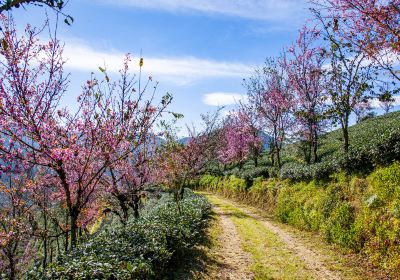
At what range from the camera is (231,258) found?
12.5m

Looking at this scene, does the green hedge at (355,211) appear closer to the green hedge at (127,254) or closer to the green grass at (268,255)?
the green grass at (268,255)

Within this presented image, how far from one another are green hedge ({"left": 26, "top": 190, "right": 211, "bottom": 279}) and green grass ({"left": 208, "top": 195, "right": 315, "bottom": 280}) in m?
2.63

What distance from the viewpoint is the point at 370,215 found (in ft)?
36.6

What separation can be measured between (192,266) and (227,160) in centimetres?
3733

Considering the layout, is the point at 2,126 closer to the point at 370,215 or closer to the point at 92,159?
the point at 92,159

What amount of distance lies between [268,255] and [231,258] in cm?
137

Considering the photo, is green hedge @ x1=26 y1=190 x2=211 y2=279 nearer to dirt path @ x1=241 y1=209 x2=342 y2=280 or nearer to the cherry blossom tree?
dirt path @ x1=241 y1=209 x2=342 y2=280

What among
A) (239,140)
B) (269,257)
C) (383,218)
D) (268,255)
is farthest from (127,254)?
(239,140)

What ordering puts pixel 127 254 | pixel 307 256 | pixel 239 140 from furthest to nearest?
pixel 239 140 → pixel 307 256 → pixel 127 254

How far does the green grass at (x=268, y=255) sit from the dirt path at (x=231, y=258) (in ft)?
0.84

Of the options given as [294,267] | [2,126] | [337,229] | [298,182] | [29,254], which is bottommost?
[29,254]

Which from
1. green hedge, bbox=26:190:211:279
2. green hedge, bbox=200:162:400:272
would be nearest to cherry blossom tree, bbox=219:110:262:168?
green hedge, bbox=200:162:400:272

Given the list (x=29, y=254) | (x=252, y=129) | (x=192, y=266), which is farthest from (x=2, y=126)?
(x=252, y=129)

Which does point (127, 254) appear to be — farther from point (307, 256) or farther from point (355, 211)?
point (355, 211)
